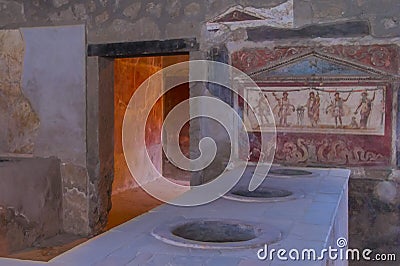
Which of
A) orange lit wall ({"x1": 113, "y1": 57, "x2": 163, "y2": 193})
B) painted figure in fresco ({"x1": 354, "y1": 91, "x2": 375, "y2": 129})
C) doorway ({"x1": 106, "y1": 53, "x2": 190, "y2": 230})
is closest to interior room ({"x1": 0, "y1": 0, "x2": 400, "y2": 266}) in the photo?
painted figure in fresco ({"x1": 354, "y1": 91, "x2": 375, "y2": 129})

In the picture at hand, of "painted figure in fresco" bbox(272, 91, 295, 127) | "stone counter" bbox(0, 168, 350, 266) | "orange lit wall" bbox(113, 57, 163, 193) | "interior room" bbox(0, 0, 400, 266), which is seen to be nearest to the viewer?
"stone counter" bbox(0, 168, 350, 266)

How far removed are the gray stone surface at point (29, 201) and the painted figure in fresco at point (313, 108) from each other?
1.86m

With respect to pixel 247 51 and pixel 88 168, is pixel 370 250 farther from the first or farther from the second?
pixel 88 168

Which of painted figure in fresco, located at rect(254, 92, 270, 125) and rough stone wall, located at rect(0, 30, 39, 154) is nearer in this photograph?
painted figure in fresco, located at rect(254, 92, 270, 125)

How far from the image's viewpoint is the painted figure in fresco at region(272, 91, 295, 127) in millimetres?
2904

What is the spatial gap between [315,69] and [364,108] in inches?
14.2

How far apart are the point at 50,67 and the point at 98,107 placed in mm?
499

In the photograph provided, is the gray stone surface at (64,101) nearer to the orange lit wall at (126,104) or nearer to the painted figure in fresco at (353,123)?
the orange lit wall at (126,104)

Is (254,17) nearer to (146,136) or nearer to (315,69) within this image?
(315,69)

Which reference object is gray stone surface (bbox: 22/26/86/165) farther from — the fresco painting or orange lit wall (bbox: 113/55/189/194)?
the fresco painting

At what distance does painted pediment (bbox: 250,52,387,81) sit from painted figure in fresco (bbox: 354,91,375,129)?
122 mm

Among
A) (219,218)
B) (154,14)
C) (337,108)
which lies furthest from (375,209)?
(154,14)

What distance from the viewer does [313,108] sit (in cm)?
285

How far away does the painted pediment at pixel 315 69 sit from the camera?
2.74 m
